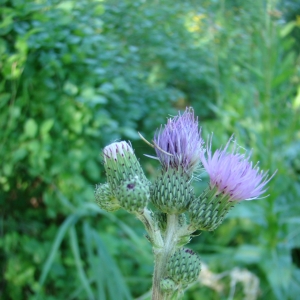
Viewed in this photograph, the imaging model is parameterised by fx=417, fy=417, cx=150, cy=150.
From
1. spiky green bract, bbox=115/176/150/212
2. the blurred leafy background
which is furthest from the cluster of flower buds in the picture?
the blurred leafy background

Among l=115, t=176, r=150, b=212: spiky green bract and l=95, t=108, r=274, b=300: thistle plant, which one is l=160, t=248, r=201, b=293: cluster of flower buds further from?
l=115, t=176, r=150, b=212: spiky green bract

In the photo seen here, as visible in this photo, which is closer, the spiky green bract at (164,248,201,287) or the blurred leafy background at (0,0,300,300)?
the spiky green bract at (164,248,201,287)

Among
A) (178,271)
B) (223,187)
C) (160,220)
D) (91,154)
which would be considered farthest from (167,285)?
(91,154)

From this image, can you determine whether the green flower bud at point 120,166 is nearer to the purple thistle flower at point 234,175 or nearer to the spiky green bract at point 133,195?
the spiky green bract at point 133,195

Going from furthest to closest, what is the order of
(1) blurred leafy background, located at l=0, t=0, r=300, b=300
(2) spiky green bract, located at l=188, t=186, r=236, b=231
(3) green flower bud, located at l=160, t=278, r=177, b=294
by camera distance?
1. (1) blurred leafy background, located at l=0, t=0, r=300, b=300
2. (2) spiky green bract, located at l=188, t=186, r=236, b=231
3. (3) green flower bud, located at l=160, t=278, r=177, b=294

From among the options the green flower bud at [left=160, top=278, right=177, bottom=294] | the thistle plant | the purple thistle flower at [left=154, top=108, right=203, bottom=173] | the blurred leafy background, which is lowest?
the blurred leafy background

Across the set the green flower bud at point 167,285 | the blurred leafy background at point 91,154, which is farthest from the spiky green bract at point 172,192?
the blurred leafy background at point 91,154
